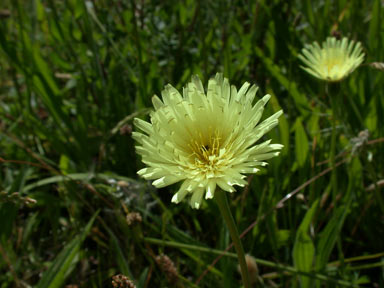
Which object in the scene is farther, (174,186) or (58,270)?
(174,186)

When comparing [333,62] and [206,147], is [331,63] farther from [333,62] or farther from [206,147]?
[206,147]

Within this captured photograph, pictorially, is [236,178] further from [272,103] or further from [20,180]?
[20,180]

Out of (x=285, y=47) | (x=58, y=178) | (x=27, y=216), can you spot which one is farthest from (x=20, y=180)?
(x=285, y=47)

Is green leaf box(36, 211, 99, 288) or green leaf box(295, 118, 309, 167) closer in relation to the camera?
green leaf box(36, 211, 99, 288)

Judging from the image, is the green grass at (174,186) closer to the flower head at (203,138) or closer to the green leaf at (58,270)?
the green leaf at (58,270)

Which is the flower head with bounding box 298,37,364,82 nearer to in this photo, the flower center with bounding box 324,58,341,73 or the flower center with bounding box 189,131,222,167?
the flower center with bounding box 324,58,341,73

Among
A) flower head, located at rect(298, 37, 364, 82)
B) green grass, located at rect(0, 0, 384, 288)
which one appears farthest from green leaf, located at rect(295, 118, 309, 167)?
flower head, located at rect(298, 37, 364, 82)

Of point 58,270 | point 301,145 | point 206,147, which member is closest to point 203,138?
point 206,147

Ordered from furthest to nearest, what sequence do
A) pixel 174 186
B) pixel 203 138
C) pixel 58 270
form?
pixel 174 186, pixel 58 270, pixel 203 138
